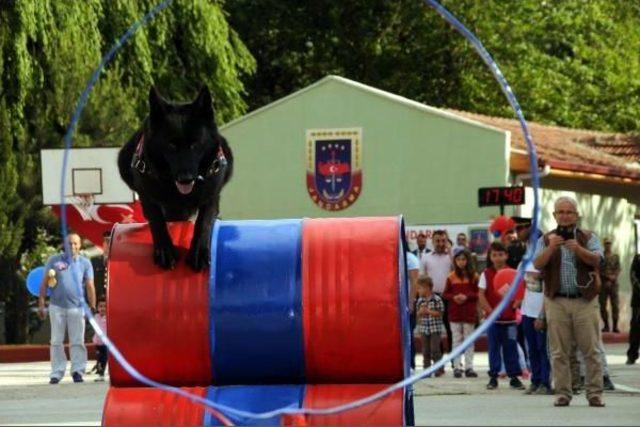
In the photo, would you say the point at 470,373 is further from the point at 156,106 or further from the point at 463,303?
the point at 156,106

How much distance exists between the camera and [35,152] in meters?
34.1

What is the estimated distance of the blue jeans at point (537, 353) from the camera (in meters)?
18.6

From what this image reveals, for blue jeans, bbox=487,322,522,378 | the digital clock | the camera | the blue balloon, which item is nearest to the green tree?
the digital clock

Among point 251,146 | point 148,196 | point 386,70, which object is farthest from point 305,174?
point 148,196

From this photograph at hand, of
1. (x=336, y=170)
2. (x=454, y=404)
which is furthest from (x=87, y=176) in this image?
(x=454, y=404)

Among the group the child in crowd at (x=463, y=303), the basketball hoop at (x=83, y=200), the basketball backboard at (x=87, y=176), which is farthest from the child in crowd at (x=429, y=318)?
the basketball hoop at (x=83, y=200)

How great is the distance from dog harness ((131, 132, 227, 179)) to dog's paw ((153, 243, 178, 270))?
50 cm

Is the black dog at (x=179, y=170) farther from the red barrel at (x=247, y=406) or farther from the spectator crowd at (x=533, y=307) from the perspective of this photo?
the spectator crowd at (x=533, y=307)

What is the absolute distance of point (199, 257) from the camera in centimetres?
1164

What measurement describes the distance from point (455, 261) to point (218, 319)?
1072 cm

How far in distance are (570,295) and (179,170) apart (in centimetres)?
559

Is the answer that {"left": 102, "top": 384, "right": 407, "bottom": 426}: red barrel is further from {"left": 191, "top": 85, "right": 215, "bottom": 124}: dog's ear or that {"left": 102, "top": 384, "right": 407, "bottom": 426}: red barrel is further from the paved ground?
the paved ground

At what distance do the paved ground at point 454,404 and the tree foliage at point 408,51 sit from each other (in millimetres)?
31514

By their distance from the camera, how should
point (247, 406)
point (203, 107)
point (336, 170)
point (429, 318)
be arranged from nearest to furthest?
1. point (247, 406)
2. point (203, 107)
3. point (429, 318)
4. point (336, 170)
